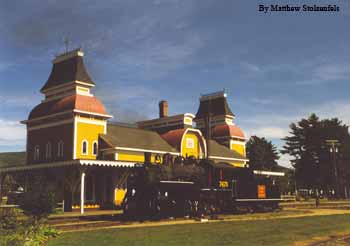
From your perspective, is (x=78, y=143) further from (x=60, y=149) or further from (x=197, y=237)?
(x=197, y=237)

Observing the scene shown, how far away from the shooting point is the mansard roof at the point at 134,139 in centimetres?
3825

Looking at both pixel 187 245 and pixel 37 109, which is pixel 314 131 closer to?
pixel 37 109

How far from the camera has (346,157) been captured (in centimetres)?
7238

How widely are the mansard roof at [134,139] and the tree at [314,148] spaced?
36.1 m

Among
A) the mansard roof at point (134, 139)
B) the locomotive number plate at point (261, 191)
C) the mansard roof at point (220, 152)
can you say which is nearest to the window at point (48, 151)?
the mansard roof at point (134, 139)

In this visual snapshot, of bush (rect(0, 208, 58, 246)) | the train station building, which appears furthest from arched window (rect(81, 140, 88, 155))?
bush (rect(0, 208, 58, 246))

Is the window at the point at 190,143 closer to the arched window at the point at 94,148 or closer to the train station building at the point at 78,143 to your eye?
the train station building at the point at 78,143

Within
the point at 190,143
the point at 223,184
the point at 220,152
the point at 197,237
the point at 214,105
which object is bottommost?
the point at 197,237

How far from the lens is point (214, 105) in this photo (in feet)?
206

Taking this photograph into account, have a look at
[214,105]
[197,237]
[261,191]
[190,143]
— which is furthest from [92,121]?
[214,105]

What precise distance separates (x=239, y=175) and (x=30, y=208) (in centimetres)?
1594

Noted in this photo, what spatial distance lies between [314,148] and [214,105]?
24.1 m

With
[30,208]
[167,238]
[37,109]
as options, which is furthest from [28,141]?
[167,238]

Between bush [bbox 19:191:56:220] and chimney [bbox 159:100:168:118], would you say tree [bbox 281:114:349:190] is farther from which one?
bush [bbox 19:191:56:220]
